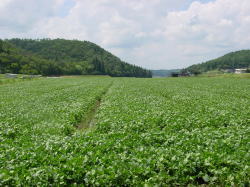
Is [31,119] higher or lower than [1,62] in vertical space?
lower

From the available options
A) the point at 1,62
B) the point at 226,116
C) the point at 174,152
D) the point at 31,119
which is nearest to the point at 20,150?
the point at 174,152

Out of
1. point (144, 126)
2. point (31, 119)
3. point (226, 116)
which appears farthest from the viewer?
point (31, 119)

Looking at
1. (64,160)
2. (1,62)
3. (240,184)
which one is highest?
(1,62)

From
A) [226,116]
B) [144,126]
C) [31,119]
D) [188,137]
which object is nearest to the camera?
[188,137]

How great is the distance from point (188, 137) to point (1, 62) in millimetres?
133421

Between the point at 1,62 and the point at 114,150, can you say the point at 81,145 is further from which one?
the point at 1,62

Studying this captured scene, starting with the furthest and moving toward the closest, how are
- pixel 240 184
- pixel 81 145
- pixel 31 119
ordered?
1. pixel 31 119
2. pixel 81 145
3. pixel 240 184

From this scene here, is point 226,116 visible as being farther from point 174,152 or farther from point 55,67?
point 55,67

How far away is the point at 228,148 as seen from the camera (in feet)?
27.9

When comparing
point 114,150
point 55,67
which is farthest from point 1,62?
point 114,150

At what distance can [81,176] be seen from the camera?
7.06 m

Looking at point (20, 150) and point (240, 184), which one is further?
point (20, 150)

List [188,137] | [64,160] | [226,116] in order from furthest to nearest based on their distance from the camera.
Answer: [226,116]
[188,137]
[64,160]

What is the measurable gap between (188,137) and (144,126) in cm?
306
